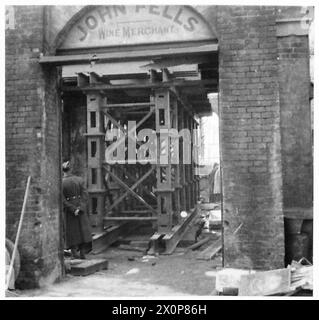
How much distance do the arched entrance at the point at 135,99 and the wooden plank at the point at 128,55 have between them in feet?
0.05

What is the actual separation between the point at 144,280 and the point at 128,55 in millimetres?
3513

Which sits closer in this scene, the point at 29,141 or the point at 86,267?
the point at 29,141

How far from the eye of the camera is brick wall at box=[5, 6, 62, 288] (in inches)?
247

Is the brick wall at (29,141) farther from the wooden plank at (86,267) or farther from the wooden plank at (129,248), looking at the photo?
the wooden plank at (129,248)

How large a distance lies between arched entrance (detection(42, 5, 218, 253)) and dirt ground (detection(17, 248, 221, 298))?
0.92 metres

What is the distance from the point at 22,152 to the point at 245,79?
11.0ft

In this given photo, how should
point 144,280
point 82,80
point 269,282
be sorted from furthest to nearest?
point 82,80, point 144,280, point 269,282

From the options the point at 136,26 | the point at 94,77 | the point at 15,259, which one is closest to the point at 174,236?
the point at 94,77

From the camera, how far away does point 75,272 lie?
7.16m

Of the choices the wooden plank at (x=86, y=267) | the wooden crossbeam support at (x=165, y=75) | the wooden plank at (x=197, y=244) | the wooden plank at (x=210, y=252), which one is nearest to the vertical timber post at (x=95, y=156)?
the wooden crossbeam support at (x=165, y=75)

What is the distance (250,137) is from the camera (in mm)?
5770

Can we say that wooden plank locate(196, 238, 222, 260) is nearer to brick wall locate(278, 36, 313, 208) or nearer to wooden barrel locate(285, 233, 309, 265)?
wooden barrel locate(285, 233, 309, 265)

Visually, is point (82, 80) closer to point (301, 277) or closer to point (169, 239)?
point (169, 239)
